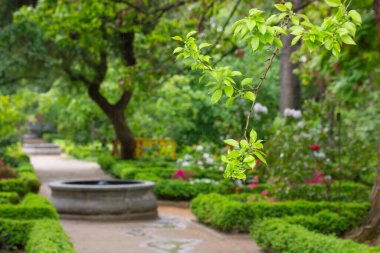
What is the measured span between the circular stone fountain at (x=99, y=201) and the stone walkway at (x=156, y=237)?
0.34 meters

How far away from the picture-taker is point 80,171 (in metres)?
25.5

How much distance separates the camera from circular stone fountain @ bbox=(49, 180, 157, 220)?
13.1m

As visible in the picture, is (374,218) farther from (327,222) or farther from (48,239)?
(48,239)

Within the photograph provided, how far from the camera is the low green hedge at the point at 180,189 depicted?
15.6 m

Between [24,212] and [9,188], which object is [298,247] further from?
[9,188]

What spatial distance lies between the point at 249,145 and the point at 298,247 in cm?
507

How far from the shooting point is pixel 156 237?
1111 cm

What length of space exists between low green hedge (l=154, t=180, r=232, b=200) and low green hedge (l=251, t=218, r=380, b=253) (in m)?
5.76

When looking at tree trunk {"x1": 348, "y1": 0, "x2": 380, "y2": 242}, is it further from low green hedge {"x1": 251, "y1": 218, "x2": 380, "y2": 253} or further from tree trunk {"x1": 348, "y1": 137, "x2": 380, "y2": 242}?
low green hedge {"x1": 251, "y1": 218, "x2": 380, "y2": 253}

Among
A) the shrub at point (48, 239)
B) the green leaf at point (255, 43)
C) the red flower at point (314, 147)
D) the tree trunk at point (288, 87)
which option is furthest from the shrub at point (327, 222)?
the tree trunk at point (288, 87)

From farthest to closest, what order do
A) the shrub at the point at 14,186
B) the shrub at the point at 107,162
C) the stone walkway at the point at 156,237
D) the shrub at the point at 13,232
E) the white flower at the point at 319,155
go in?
the shrub at the point at 107,162 → the shrub at the point at 14,186 → the white flower at the point at 319,155 → the stone walkway at the point at 156,237 → the shrub at the point at 13,232

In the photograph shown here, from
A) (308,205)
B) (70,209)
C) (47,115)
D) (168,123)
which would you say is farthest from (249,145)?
(47,115)

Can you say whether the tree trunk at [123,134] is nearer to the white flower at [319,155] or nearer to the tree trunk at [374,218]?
the white flower at [319,155]

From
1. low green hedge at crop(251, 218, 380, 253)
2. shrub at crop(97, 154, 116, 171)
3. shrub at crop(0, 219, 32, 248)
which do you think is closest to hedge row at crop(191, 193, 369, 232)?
low green hedge at crop(251, 218, 380, 253)
